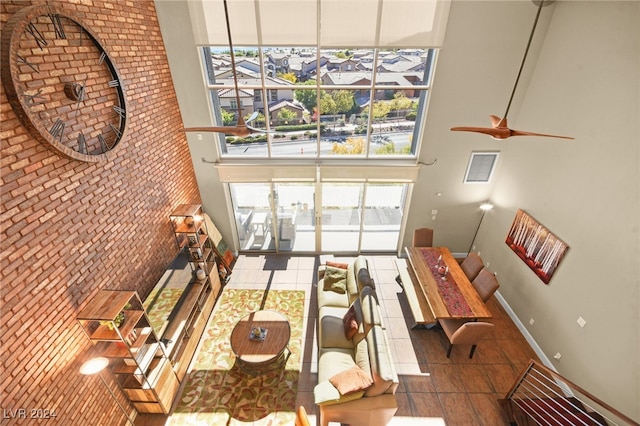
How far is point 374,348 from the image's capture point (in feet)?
12.9

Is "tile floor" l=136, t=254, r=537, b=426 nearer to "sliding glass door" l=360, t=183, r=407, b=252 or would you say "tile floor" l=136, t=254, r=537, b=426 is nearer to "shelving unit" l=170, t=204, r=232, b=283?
"shelving unit" l=170, t=204, r=232, b=283

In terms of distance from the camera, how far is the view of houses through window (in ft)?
17.0

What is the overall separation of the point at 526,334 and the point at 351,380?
3803 millimetres

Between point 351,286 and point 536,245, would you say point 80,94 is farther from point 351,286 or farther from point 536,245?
point 536,245

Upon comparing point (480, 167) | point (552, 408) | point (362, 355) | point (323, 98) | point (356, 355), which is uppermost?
point (323, 98)

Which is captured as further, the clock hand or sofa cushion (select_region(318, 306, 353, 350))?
sofa cushion (select_region(318, 306, 353, 350))

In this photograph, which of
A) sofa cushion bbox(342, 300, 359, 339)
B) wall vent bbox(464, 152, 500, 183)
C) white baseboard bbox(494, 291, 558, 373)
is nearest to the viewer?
sofa cushion bbox(342, 300, 359, 339)

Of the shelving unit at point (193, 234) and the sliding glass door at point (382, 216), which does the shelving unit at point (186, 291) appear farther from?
the sliding glass door at point (382, 216)

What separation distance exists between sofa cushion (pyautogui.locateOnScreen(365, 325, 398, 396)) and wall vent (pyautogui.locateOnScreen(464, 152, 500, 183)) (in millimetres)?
4284

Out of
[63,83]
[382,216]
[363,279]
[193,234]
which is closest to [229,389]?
[193,234]

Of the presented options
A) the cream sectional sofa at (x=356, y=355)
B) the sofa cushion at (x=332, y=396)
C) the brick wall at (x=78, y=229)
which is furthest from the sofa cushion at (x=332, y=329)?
the brick wall at (x=78, y=229)

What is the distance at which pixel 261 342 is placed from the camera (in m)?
4.47

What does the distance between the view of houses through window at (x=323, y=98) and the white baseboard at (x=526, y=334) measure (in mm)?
3772

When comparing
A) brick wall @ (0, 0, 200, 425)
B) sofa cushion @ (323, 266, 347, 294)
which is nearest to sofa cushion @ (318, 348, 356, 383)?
sofa cushion @ (323, 266, 347, 294)
